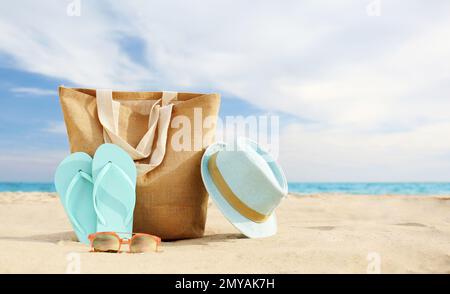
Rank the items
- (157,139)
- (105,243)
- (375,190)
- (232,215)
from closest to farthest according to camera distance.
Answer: (105,243) → (232,215) → (157,139) → (375,190)

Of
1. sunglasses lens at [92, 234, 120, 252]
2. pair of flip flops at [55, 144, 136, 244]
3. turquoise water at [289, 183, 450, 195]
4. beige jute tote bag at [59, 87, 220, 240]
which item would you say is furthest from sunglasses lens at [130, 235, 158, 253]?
turquoise water at [289, 183, 450, 195]

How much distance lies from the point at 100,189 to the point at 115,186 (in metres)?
0.11

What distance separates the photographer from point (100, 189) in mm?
3203

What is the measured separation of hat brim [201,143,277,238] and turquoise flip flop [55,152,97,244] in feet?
2.86

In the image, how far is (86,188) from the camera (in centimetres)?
329

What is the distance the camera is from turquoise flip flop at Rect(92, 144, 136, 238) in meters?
3.17

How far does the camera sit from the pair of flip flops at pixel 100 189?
3.15 meters

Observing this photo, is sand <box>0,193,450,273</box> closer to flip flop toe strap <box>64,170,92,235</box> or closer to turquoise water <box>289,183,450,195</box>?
flip flop toe strap <box>64,170,92,235</box>

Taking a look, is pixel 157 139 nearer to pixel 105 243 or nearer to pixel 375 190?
pixel 105 243

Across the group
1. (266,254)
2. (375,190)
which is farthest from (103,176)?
(375,190)

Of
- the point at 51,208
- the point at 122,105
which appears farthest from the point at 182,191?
the point at 51,208
